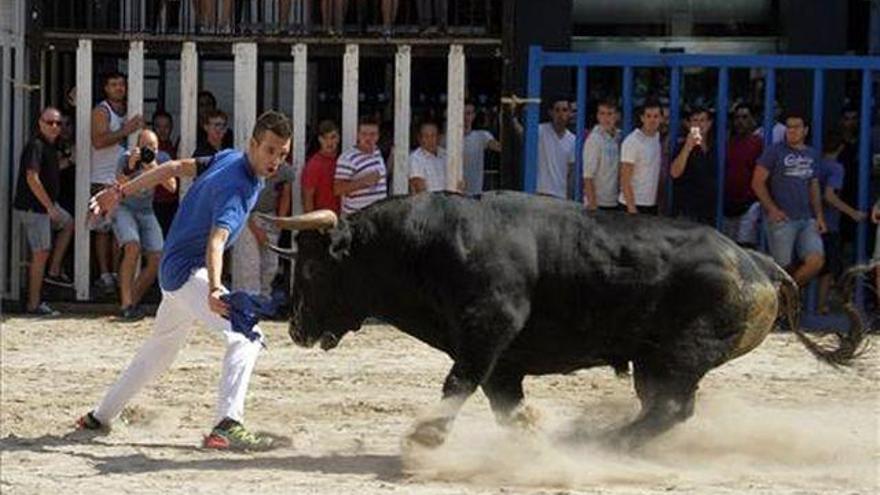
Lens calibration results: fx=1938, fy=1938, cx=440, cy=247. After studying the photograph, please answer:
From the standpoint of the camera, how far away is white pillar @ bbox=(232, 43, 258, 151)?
14.9 metres

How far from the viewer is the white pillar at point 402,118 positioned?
14.8m

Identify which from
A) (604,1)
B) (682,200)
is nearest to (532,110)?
(682,200)

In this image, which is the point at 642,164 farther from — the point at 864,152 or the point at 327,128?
the point at 327,128

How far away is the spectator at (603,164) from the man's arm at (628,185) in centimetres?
14

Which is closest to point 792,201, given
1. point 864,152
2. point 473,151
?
point 864,152

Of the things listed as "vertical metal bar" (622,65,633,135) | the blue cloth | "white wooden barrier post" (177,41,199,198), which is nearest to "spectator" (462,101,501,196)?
"vertical metal bar" (622,65,633,135)

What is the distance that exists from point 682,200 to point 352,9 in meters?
3.46

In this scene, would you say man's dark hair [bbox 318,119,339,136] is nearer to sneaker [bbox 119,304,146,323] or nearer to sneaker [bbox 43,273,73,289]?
sneaker [bbox 119,304,146,323]

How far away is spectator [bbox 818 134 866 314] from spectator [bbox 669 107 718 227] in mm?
838

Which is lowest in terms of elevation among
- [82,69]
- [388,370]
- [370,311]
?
[388,370]

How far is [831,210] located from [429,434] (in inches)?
264

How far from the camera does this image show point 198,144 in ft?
49.0

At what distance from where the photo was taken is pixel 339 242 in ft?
28.5

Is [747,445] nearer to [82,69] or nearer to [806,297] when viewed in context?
[806,297]
